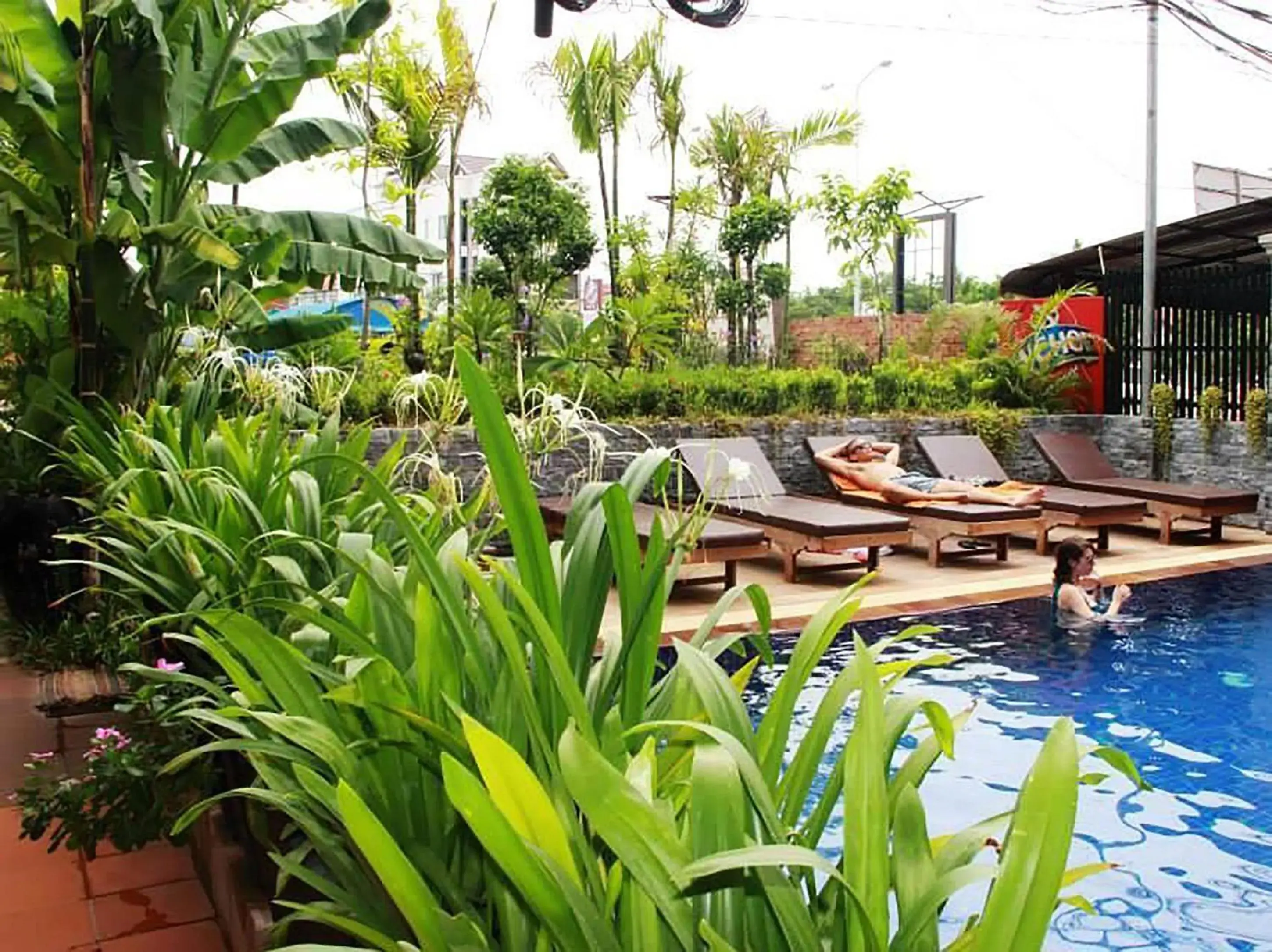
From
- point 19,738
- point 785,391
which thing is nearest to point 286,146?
point 19,738

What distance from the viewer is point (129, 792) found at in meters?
2.55

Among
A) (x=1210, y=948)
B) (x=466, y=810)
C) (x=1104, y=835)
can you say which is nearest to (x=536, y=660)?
(x=466, y=810)

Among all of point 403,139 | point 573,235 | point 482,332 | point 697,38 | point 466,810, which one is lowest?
point 466,810

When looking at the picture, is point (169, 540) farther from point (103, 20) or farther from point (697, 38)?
point (697, 38)

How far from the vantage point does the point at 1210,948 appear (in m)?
3.34

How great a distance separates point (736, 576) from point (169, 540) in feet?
19.5

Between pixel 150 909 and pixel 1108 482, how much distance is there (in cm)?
950

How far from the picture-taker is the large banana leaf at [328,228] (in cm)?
639

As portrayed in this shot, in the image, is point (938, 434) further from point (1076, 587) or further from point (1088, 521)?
point (1076, 587)

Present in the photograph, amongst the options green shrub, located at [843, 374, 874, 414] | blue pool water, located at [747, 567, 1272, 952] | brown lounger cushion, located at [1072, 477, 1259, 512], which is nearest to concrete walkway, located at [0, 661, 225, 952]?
blue pool water, located at [747, 567, 1272, 952]

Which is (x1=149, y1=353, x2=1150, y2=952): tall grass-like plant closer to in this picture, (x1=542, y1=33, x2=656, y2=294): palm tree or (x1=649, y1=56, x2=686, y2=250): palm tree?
(x1=542, y1=33, x2=656, y2=294): palm tree

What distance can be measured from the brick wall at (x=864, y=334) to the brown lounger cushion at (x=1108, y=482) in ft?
8.48

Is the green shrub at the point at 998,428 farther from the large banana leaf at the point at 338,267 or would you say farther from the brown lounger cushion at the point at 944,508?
the large banana leaf at the point at 338,267

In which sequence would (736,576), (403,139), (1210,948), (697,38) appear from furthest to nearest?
(697,38) < (403,139) < (736,576) < (1210,948)
